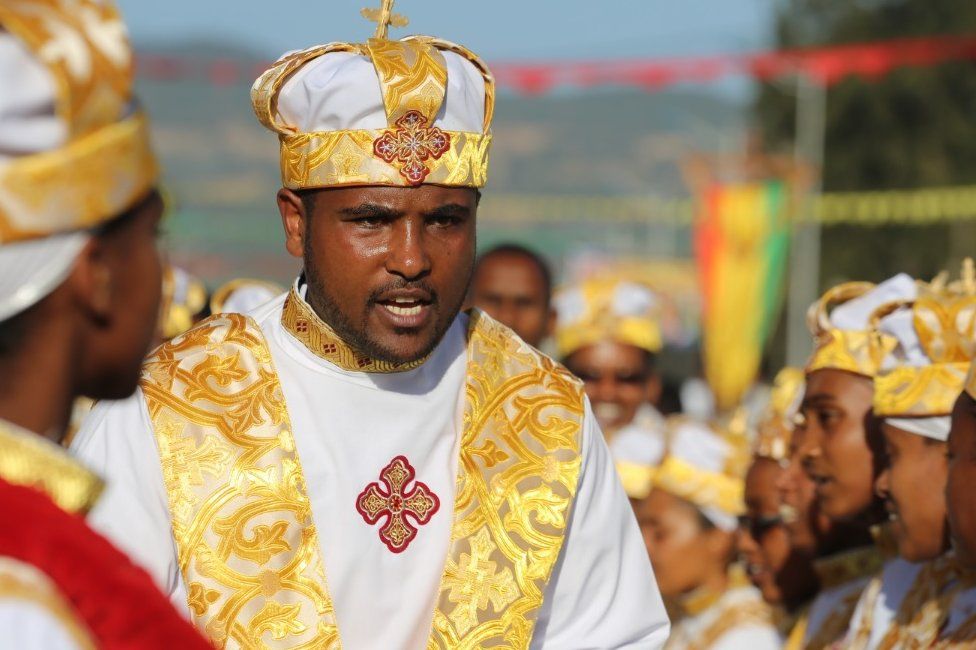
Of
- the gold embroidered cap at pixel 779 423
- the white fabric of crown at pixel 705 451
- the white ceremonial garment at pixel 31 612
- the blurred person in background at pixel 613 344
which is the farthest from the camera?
the blurred person in background at pixel 613 344

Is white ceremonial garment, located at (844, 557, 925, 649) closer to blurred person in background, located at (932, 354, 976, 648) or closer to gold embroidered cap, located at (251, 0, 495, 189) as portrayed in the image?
blurred person in background, located at (932, 354, 976, 648)

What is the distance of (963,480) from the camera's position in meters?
4.04

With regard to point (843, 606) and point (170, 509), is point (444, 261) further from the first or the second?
point (843, 606)

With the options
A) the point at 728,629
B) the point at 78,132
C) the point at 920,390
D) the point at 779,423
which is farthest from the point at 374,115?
the point at 728,629

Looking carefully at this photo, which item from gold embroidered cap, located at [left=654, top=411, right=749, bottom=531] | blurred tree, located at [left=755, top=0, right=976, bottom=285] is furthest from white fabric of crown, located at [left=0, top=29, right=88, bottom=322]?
blurred tree, located at [left=755, top=0, right=976, bottom=285]

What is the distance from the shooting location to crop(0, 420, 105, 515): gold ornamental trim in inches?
80.7

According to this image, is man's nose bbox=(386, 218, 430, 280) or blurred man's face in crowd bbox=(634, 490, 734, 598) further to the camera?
blurred man's face in crowd bbox=(634, 490, 734, 598)

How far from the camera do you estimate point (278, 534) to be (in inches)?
147

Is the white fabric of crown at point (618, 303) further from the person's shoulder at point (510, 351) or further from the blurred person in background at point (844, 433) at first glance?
the person's shoulder at point (510, 351)

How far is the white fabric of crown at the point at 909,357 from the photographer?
466 centimetres

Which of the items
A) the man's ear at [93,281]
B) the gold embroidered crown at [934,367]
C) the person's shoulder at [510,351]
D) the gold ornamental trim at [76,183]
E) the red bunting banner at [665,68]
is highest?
the gold ornamental trim at [76,183]

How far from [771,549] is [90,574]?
4.57 m

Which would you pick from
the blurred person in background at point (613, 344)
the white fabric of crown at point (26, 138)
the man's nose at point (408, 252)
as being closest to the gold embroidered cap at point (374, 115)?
the man's nose at point (408, 252)

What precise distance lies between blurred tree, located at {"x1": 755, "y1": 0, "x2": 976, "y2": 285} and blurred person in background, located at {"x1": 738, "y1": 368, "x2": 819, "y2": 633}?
39.5 m
